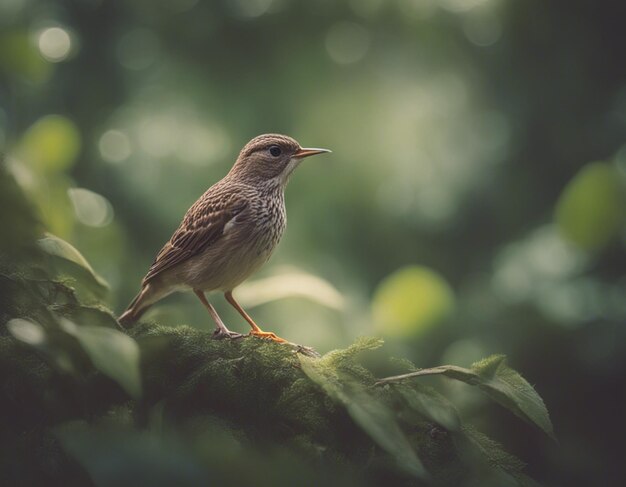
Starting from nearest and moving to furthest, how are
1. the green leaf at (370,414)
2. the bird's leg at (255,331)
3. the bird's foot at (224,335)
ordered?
the green leaf at (370,414)
the bird's foot at (224,335)
the bird's leg at (255,331)

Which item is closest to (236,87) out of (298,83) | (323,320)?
(298,83)

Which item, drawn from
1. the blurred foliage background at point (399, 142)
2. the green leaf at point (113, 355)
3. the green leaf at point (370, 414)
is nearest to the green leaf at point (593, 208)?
the blurred foliage background at point (399, 142)

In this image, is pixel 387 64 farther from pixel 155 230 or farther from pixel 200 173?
pixel 155 230

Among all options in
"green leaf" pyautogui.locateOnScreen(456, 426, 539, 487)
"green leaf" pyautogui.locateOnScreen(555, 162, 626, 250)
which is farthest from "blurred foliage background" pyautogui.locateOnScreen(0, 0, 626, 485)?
"green leaf" pyautogui.locateOnScreen(456, 426, 539, 487)

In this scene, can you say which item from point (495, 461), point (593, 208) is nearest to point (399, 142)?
point (593, 208)

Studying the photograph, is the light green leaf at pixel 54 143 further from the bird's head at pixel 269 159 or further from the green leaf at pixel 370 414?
the green leaf at pixel 370 414

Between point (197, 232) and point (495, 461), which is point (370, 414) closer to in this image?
point (495, 461)

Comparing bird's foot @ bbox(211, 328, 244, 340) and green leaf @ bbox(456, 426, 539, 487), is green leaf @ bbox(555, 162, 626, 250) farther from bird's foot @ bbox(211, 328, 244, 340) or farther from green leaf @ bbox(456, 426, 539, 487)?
green leaf @ bbox(456, 426, 539, 487)
